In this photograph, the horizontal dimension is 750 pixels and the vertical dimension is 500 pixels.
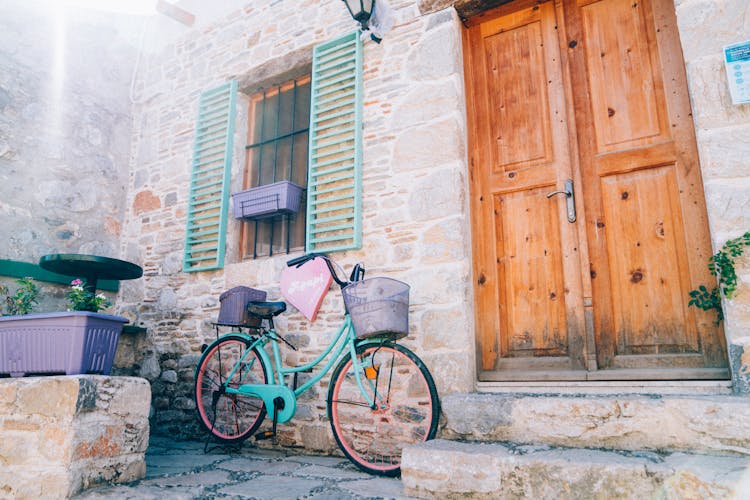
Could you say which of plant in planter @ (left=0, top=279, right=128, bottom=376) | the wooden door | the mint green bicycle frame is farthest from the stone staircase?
plant in planter @ (left=0, top=279, right=128, bottom=376)

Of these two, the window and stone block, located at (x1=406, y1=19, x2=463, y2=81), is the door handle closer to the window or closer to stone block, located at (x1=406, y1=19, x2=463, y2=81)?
stone block, located at (x1=406, y1=19, x2=463, y2=81)

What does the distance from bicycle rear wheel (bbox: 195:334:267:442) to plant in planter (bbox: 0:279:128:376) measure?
3.19 ft

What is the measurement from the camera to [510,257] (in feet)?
11.5

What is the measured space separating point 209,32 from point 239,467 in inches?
168

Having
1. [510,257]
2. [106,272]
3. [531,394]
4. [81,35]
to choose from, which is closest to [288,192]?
[106,272]

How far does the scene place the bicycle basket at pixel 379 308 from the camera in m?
2.90

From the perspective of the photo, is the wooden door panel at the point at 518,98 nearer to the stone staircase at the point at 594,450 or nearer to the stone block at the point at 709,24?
the stone block at the point at 709,24

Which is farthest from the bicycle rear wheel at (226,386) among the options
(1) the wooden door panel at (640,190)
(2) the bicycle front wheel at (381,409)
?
(1) the wooden door panel at (640,190)

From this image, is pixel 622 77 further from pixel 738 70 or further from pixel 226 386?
pixel 226 386

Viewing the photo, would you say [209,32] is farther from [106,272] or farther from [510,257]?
[510,257]

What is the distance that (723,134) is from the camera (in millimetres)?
2746

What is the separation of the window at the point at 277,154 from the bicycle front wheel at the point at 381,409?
1.45m

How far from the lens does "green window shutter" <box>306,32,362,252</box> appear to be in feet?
12.9

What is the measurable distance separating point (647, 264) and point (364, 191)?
1.96 metres
